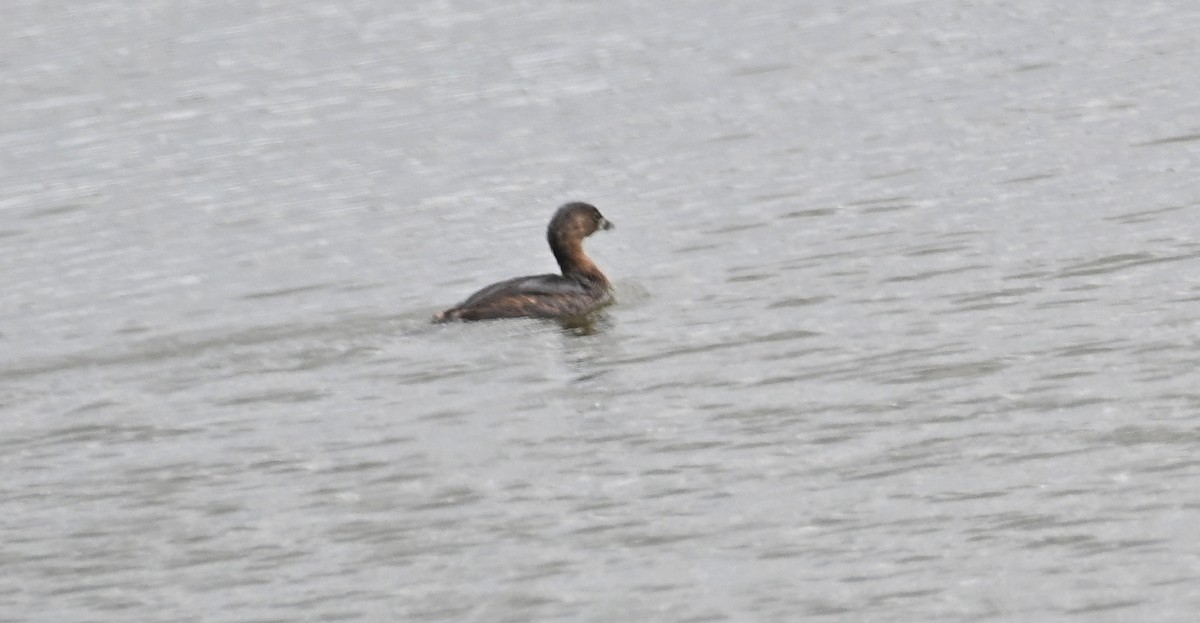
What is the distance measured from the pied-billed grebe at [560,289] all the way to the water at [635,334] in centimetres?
16

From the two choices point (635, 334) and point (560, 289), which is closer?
point (635, 334)

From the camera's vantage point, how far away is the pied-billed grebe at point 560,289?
15992 mm

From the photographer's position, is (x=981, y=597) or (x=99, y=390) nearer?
(x=981, y=597)

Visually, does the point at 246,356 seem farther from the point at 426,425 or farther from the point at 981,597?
the point at 981,597

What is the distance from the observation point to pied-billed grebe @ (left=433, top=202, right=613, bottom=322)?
16.0 m

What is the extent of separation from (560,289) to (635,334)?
123 centimetres

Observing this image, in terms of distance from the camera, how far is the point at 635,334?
15.4 meters

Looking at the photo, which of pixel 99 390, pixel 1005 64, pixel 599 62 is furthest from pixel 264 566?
pixel 599 62

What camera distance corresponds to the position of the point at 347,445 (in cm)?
1302

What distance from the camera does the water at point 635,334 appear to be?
10.5 metres

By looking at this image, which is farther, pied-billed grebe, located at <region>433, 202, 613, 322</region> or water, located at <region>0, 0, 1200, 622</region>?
pied-billed grebe, located at <region>433, 202, 613, 322</region>

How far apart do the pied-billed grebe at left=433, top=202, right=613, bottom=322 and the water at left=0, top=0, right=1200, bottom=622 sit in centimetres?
16

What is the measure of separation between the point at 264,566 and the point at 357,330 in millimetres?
5455

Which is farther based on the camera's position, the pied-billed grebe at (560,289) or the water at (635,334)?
the pied-billed grebe at (560,289)
